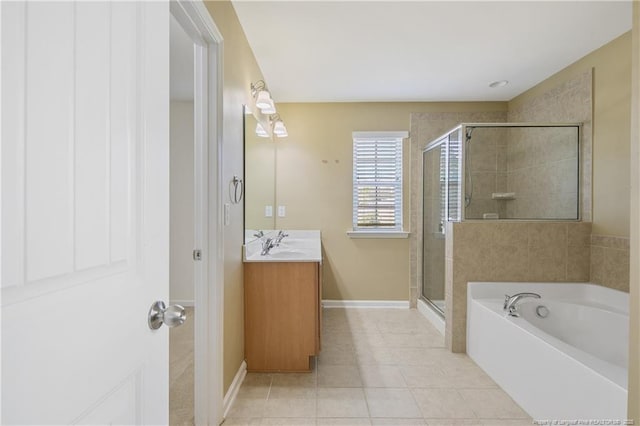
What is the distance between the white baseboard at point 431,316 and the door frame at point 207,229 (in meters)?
2.18

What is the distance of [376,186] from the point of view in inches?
151

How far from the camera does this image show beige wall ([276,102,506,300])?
3797 millimetres

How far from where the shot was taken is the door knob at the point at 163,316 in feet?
2.40

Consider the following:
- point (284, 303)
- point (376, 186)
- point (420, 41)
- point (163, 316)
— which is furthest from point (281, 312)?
point (420, 41)

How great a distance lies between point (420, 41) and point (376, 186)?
5.67 feet

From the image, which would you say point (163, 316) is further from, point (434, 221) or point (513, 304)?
point (434, 221)

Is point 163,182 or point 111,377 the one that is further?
point 163,182

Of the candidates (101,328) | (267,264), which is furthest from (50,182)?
(267,264)

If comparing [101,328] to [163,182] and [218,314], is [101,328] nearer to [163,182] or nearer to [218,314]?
[163,182]

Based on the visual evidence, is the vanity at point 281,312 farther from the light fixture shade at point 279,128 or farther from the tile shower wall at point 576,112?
the tile shower wall at point 576,112

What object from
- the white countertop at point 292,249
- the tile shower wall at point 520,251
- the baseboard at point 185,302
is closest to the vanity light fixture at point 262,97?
the white countertop at point 292,249

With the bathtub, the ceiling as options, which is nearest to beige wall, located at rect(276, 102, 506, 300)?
the ceiling

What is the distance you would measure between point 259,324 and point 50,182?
1.96 meters

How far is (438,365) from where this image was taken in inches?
94.5
